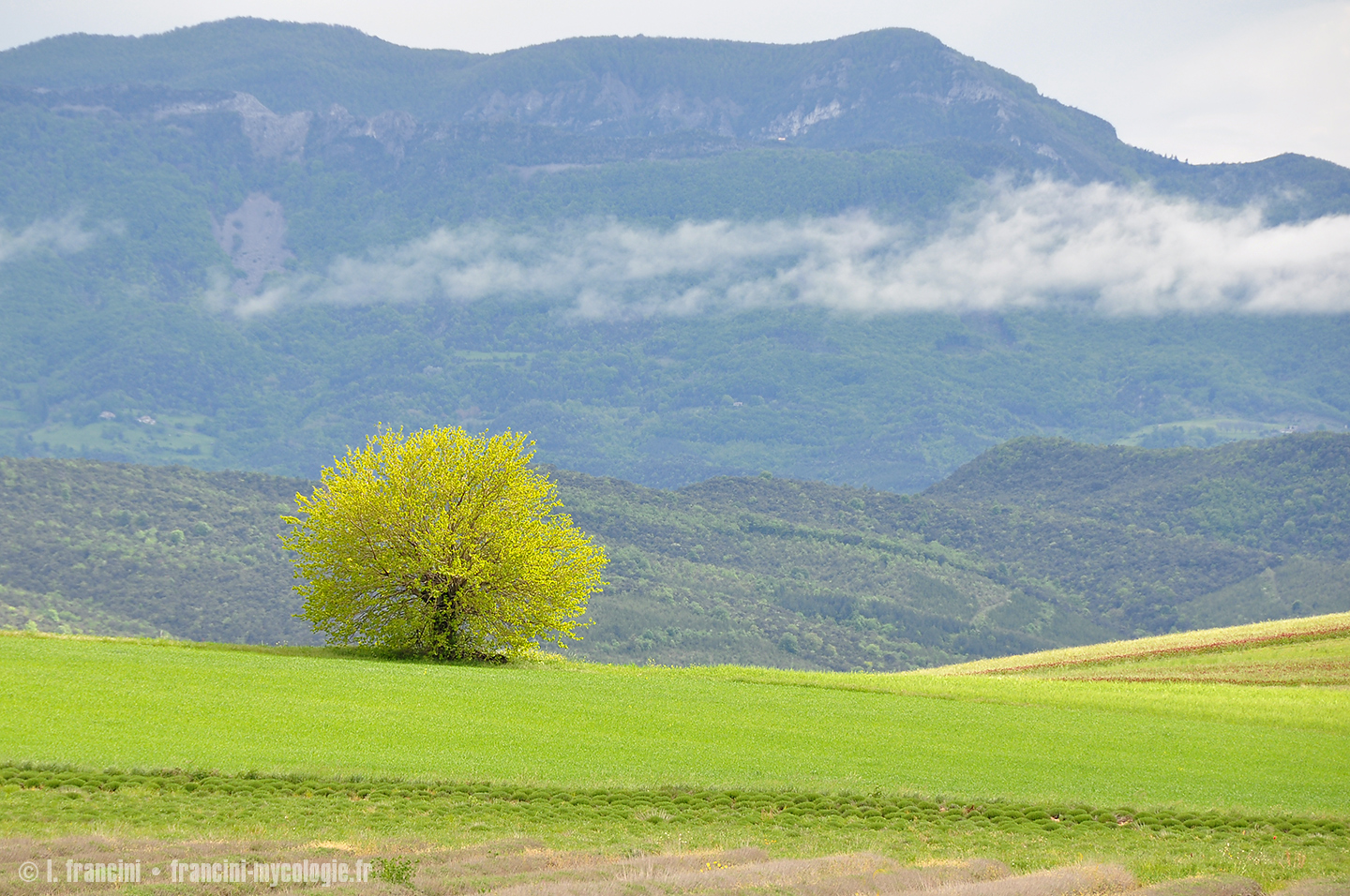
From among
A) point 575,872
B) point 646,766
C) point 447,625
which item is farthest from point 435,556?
point 575,872

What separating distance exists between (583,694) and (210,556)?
553ft

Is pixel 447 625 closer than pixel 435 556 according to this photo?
No

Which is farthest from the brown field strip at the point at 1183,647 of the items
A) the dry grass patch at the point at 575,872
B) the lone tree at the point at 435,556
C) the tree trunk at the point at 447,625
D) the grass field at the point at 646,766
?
the dry grass patch at the point at 575,872

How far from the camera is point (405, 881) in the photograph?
1588 centimetres

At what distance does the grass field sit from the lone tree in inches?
158

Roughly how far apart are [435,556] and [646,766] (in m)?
18.8

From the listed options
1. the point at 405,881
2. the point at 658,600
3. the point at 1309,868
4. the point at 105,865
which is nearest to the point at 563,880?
the point at 405,881

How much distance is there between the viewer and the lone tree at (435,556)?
43531mm

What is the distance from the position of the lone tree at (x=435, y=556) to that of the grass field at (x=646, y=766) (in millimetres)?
4025

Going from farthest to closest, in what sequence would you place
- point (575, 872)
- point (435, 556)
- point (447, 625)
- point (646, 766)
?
1. point (447, 625)
2. point (435, 556)
3. point (646, 766)
4. point (575, 872)

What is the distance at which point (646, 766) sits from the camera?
26188 millimetres

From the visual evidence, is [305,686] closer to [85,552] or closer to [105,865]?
[105,865]

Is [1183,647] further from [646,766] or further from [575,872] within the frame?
[575,872]

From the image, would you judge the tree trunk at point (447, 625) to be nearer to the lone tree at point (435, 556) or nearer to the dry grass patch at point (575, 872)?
the lone tree at point (435, 556)
